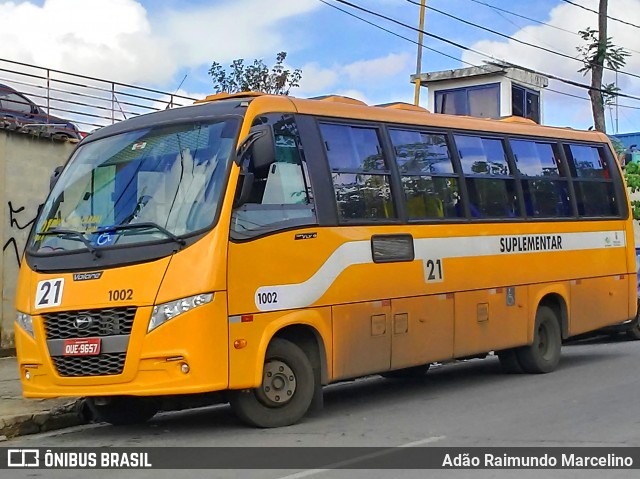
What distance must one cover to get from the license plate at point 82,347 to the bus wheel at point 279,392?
52.6 inches

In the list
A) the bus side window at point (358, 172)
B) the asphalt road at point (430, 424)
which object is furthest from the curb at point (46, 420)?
the bus side window at point (358, 172)

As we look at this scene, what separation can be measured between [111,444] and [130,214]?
2131mm

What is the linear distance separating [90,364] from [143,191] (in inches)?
65.8

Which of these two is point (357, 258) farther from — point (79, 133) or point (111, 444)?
point (79, 133)

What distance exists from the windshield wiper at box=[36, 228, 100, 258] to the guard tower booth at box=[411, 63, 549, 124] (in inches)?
976

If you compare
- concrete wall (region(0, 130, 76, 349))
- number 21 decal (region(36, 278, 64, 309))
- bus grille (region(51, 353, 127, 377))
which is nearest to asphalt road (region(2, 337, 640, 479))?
bus grille (region(51, 353, 127, 377))

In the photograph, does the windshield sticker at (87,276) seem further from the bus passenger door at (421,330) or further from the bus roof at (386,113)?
the bus passenger door at (421,330)

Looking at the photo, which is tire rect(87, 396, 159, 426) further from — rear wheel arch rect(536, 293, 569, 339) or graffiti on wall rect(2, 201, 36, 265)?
rear wheel arch rect(536, 293, 569, 339)

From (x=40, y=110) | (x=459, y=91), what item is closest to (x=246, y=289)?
(x=40, y=110)

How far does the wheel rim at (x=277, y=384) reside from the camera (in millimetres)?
8984

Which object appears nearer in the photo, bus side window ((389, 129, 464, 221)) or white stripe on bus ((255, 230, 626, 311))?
white stripe on bus ((255, 230, 626, 311))

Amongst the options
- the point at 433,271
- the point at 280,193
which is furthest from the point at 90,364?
the point at 433,271

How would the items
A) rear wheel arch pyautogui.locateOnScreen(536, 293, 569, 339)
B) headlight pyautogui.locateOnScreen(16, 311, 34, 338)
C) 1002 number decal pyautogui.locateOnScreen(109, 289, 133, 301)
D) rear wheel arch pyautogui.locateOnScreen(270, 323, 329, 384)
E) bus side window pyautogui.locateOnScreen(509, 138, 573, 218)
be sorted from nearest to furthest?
1002 number decal pyautogui.locateOnScreen(109, 289, 133, 301), headlight pyautogui.locateOnScreen(16, 311, 34, 338), rear wheel arch pyautogui.locateOnScreen(270, 323, 329, 384), bus side window pyautogui.locateOnScreen(509, 138, 573, 218), rear wheel arch pyautogui.locateOnScreen(536, 293, 569, 339)

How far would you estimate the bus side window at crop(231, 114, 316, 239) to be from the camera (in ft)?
29.1
